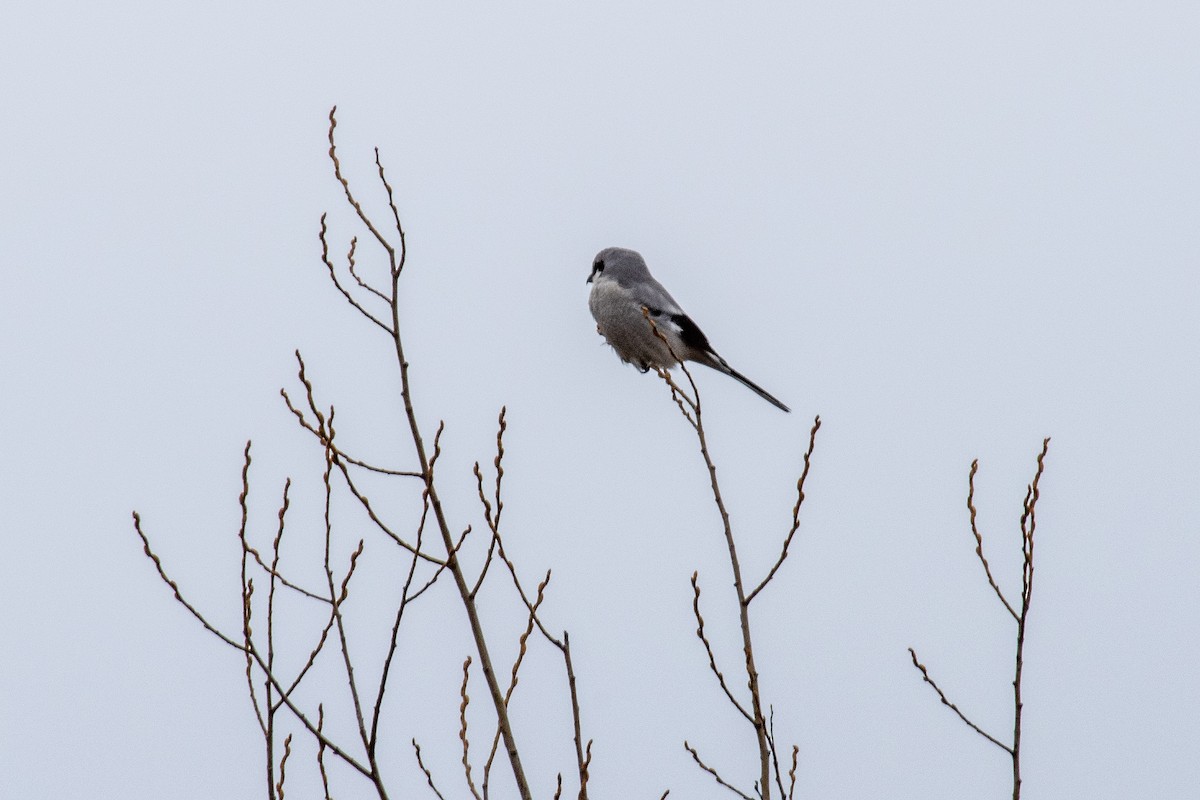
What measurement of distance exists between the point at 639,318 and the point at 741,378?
0.66 m

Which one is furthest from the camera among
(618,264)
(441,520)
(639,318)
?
(618,264)

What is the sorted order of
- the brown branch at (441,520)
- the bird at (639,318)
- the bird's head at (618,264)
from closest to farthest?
the brown branch at (441,520) → the bird at (639,318) → the bird's head at (618,264)

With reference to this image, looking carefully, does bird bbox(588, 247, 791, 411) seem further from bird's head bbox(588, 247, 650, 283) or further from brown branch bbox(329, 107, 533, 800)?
brown branch bbox(329, 107, 533, 800)

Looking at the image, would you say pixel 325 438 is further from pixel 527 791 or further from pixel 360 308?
pixel 527 791

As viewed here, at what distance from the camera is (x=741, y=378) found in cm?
655

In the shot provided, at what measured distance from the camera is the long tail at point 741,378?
251 inches

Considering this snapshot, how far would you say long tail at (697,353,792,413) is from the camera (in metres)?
6.37

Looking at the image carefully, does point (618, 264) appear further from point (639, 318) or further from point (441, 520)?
point (441, 520)

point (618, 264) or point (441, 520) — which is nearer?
point (441, 520)

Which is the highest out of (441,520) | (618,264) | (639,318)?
(618,264)

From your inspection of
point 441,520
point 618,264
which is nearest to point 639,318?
point 618,264

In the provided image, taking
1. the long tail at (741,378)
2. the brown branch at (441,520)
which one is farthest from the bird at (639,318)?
the brown branch at (441,520)

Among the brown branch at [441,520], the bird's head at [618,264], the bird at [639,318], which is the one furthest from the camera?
the bird's head at [618,264]

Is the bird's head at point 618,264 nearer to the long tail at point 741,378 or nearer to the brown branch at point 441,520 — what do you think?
the long tail at point 741,378
